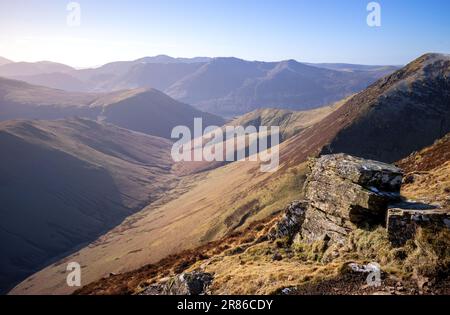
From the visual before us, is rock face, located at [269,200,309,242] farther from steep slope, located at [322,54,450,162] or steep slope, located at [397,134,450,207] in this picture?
steep slope, located at [322,54,450,162]

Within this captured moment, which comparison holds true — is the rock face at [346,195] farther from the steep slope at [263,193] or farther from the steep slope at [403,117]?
the steep slope at [403,117]

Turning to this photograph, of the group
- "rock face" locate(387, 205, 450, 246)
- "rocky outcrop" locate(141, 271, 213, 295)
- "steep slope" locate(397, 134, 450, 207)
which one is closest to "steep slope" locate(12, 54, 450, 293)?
"steep slope" locate(397, 134, 450, 207)

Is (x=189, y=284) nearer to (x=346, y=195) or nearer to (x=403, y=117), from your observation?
(x=346, y=195)

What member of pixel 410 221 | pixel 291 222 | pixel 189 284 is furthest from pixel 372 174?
pixel 189 284

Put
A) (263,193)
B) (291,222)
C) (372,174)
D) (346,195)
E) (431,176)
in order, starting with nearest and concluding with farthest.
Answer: (372,174), (346,195), (431,176), (291,222), (263,193)
